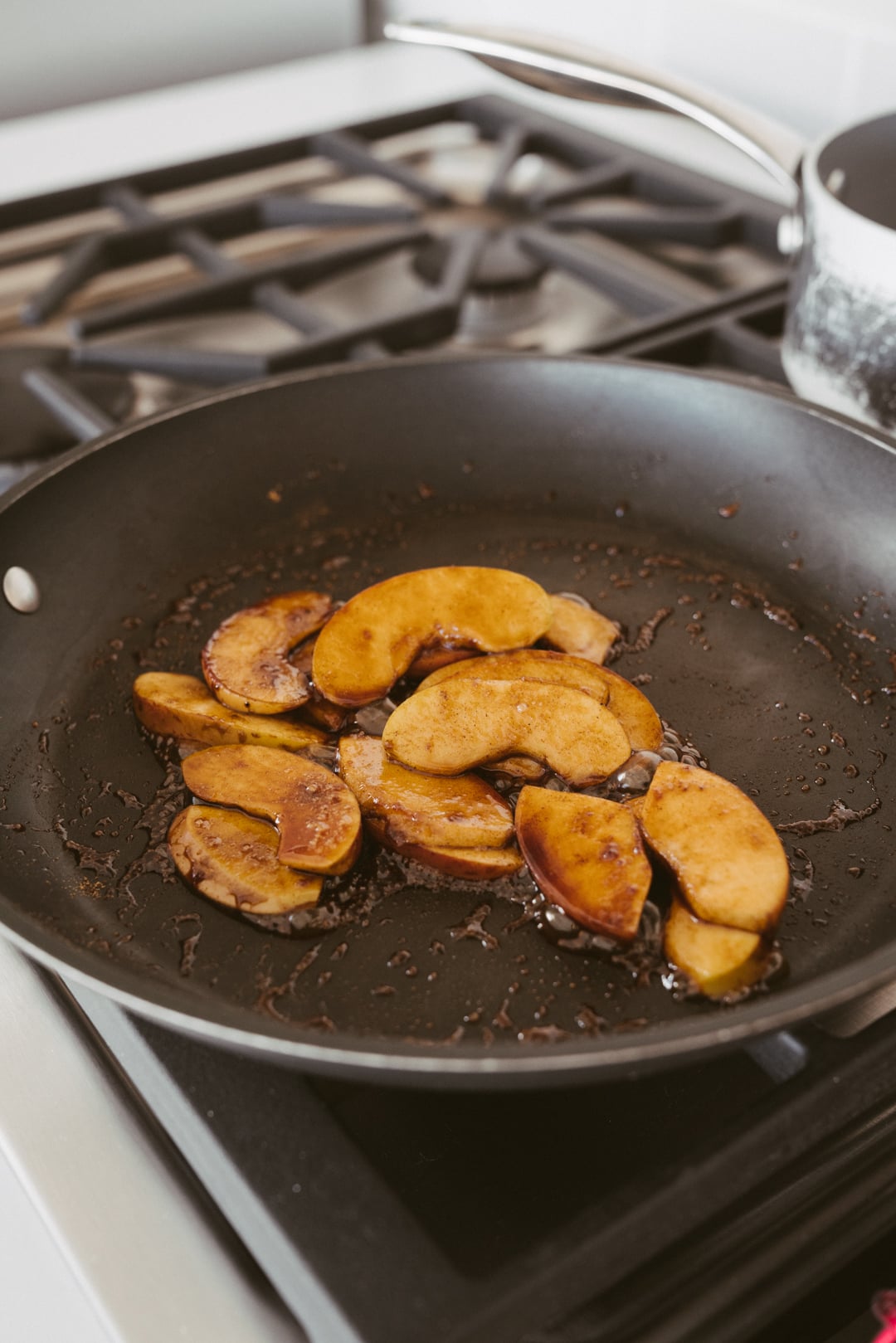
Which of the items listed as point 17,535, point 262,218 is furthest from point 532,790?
point 262,218

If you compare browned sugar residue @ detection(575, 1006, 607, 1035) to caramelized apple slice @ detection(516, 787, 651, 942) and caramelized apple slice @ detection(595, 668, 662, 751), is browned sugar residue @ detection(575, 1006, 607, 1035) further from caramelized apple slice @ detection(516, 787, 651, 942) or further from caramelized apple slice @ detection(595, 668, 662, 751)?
caramelized apple slice @ detection(595, 668, 662, 751)

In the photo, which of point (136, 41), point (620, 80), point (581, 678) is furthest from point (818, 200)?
point (136, 41)

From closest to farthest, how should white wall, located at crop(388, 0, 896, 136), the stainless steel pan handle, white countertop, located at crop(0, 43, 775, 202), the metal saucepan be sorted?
the metal saucepan → the stainless steel pan handle → white wall, located at crop(388, 0, 896, 136) → white countertop, located at crop(0, 43, 775, 202)

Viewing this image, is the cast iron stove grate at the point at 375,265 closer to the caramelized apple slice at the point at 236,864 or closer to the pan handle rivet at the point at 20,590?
the pan handle rivet at the point at 20,590

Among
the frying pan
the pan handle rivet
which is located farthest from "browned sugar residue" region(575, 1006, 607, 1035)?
the pan handle rivet

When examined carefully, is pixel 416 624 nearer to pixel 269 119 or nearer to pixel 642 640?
pixel 642 640

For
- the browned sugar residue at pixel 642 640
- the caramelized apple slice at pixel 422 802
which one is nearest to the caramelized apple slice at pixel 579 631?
the browned sugar residue at pixel 642 640

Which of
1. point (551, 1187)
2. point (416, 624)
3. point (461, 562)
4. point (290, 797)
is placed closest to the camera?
point (551, 1187)
